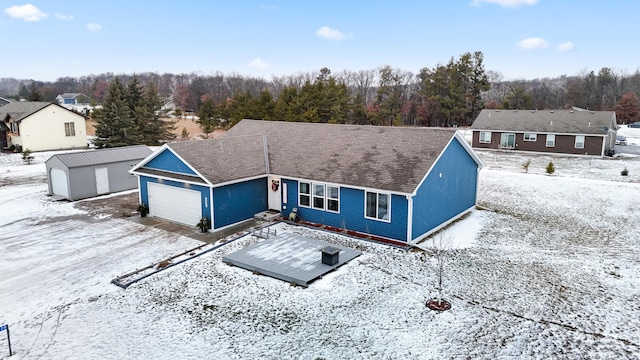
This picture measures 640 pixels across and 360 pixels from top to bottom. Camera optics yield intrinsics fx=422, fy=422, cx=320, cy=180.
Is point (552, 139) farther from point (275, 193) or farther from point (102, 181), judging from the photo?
point (102, 181)

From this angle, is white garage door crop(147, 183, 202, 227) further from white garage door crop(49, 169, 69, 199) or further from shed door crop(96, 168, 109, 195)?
white garage door crop(49, 169, 69, 199)

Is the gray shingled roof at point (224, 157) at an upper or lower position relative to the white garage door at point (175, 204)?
upper

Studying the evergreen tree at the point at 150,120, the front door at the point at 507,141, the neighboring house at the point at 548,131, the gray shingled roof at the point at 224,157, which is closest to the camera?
the gray shingled roof at the point at 224,157

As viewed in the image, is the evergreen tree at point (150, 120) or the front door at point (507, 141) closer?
the evergreen tree at point (150, 120)

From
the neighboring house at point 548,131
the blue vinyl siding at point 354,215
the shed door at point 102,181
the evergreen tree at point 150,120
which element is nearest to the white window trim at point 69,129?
the evergreen tree at point 150,120

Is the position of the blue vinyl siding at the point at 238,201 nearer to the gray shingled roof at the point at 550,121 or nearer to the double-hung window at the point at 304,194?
the double-hung window at the point at 304,194

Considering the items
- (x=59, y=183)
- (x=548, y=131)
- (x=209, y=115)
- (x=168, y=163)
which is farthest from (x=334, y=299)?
(x=209, y=115)

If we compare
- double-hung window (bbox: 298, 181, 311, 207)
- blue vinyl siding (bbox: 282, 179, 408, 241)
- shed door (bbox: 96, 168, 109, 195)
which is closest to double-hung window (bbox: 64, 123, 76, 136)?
shed door (bbox: 96, 168, 109, 195)
